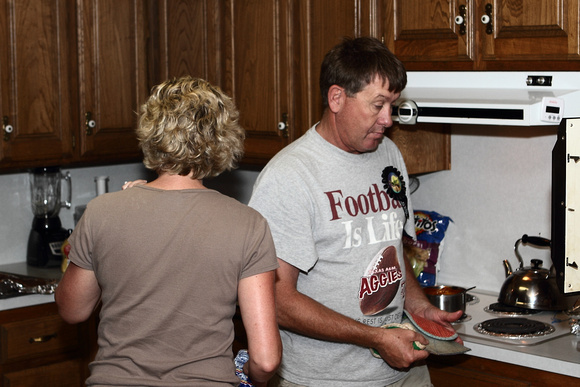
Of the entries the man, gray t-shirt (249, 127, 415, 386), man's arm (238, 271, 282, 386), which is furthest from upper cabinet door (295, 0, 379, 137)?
man's arm (238, 271, 282, 386)

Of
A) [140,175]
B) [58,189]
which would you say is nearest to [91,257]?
[58,189]

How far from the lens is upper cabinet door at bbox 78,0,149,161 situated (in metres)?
3.13

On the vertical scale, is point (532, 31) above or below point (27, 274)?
above

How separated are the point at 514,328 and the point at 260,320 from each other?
Result: 1.10 metres

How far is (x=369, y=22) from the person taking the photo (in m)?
2.62

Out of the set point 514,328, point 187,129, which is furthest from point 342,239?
point 514,328

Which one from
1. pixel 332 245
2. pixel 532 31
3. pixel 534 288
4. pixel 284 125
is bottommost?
pixel 534 288

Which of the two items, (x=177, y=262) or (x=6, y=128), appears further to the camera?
(x=6, y=128)

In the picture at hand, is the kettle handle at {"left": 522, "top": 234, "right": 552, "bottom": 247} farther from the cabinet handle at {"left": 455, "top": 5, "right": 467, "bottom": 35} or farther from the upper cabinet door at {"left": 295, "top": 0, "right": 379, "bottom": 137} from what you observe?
the upper cabinet door at {"left": 295, "top": 0, "right": 379, "bottom": 137}

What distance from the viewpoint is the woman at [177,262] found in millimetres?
1521

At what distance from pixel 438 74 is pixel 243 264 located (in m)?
1.21

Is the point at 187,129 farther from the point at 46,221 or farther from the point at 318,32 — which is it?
the point at 46,221

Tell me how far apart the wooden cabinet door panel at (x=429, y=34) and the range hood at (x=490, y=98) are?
0.15 feet

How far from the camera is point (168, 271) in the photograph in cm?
152
